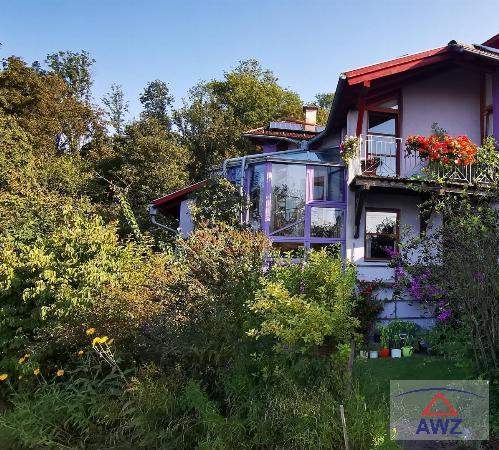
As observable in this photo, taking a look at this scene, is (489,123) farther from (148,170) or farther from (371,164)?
(148,170)

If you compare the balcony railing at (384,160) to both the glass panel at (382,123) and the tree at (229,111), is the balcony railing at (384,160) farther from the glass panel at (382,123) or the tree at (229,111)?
the tree at (229,111)

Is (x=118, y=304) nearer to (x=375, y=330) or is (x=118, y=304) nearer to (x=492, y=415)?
(x=492, y=415)

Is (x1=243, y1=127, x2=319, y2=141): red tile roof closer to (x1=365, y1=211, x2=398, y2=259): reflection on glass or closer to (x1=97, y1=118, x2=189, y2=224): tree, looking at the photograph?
(x1=97, y1=118, x2=189, y2=224): tree

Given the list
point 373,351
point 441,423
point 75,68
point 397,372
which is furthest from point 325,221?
point 75,68

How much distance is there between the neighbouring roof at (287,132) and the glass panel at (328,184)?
7.40m

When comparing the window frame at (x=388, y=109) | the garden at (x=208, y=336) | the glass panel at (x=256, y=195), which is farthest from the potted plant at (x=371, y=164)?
the garden at (x=208, y=336)

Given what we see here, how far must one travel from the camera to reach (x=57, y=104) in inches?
898

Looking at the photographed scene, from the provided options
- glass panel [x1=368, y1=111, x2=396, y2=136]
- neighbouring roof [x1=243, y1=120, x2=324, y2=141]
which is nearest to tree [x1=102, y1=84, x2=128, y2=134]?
neighbouring roof [x1=243, y1=120, x2=324, y2=141]

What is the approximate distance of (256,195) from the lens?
12367 millimetres

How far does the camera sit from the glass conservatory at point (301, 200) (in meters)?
11.8

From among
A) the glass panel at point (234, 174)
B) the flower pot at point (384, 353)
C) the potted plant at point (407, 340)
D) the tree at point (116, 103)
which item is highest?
the tree at point (116, 103)

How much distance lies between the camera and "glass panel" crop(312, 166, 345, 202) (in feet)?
39.4

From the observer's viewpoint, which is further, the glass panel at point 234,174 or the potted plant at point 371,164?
the glass panel at point 234,174

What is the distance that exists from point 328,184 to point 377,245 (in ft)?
7.03
